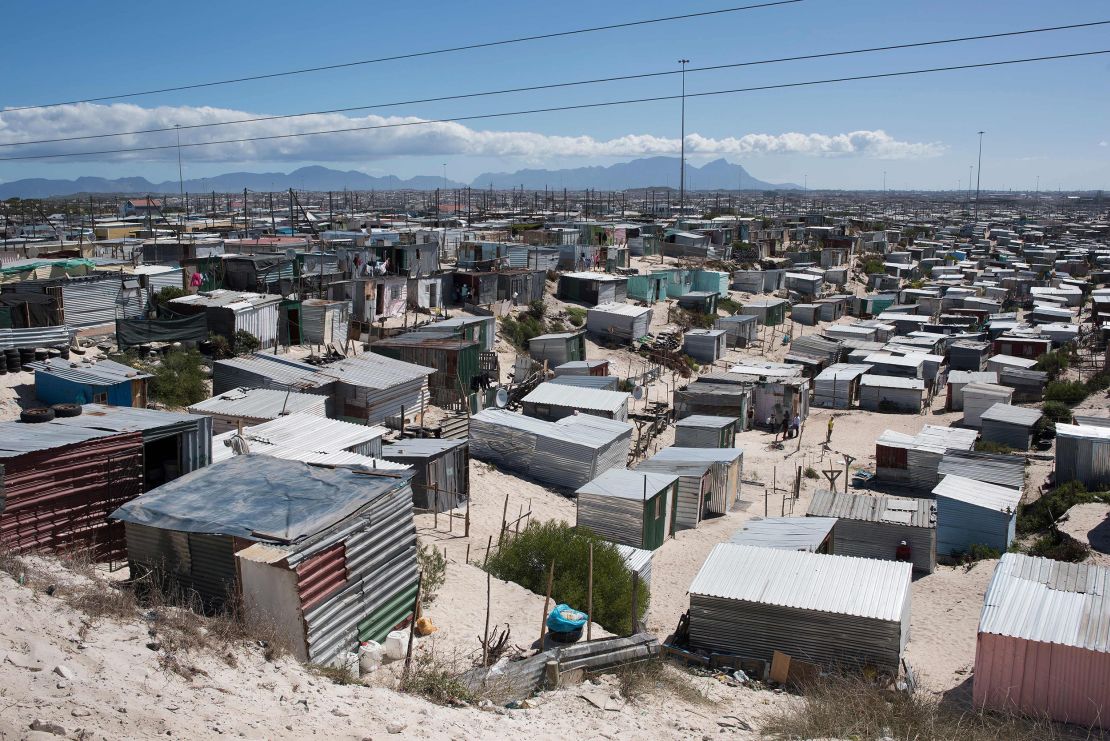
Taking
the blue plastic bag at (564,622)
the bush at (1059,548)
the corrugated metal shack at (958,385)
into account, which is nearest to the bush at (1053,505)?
the bush at (1059,548)

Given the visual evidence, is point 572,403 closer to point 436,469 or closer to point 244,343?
point 436,469

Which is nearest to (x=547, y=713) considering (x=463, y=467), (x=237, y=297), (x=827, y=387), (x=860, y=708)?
(x=860, y=708)

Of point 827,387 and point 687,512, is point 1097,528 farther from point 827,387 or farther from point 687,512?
point 827,387

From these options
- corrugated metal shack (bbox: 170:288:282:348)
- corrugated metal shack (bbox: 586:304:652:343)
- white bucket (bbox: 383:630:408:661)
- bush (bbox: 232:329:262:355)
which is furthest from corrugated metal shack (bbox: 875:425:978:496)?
corrugated metal shack (bbox: 170:288:282:348)

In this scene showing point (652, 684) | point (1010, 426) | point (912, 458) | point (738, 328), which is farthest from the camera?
point (738, 328)

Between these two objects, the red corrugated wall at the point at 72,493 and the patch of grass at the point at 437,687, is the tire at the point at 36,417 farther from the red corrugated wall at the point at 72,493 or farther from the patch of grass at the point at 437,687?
the patch of grass at the point at 437,687

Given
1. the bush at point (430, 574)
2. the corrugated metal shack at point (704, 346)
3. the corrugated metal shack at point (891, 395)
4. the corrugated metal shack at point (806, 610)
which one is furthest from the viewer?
the corrugated metal shack at point (704, 346)

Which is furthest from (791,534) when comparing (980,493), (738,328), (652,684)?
(738,328)
